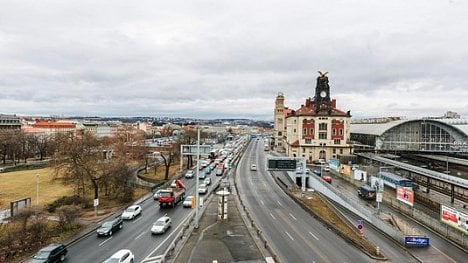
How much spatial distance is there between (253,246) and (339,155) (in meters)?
63.9

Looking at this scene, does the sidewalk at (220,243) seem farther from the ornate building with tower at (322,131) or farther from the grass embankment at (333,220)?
the ornate building with tower at (322,131)

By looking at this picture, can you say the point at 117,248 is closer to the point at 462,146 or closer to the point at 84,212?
the point at 84,212

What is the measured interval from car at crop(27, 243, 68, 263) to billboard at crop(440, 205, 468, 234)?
32.5 meters

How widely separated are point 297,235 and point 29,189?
4080 cm

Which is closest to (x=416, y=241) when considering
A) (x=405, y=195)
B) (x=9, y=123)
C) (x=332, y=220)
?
(x=332, y=220)

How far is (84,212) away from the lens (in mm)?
40562

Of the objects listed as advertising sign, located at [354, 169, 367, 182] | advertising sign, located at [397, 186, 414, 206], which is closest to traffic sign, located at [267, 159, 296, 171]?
advertising sign, located at [354, 169, 367, 182]

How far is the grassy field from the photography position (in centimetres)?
4628

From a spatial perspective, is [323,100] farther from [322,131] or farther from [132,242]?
[132,242]

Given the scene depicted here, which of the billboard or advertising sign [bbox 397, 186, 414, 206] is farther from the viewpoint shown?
advertising sign [bbox 397, 186, 414, 206]

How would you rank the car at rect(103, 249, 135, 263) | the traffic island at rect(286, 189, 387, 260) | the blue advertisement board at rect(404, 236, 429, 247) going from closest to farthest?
the car at rect(103, 249, 135, 263) → the traffic island at rect(286, 189, 387, 260) → the blue advertisement board at rect(404, 236, 429, 247)

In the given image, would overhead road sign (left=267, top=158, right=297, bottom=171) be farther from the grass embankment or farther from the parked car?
the parked car

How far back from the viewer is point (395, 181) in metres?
50.8

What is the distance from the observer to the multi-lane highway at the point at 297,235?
1088 inches
